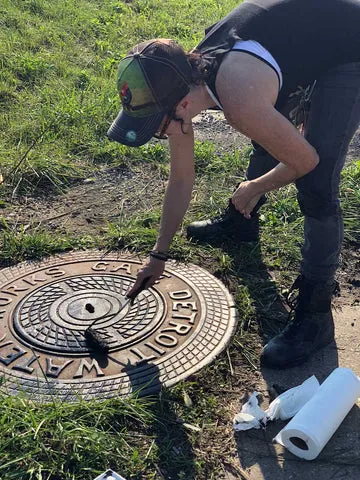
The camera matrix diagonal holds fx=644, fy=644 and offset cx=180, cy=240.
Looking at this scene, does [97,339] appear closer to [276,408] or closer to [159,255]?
[159,255]

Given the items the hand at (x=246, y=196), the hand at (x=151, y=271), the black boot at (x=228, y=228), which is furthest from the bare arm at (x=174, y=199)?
the black boot at (x=228, y=228)

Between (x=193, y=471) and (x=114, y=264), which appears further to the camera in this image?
(x=114, y=264)

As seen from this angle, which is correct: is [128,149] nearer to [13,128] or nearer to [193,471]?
[13,128]

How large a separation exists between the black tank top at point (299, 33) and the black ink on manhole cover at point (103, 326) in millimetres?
1159

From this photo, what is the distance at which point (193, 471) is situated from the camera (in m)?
2.31

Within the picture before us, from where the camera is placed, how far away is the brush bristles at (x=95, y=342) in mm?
2828

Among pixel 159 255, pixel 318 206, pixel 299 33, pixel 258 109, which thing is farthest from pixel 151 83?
pixel 318 206

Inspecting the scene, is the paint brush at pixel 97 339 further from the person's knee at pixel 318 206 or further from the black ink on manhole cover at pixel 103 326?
the person's knee at pixel 318 206

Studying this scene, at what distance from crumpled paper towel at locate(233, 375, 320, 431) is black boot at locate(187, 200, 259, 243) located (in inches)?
51.3

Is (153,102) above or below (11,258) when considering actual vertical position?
above

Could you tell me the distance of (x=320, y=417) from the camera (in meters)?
2.37

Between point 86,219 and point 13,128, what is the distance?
138 cm

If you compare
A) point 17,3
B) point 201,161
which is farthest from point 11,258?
point 17,3

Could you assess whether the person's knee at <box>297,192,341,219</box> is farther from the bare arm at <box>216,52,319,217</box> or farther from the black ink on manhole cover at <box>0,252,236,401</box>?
the black ink on manhole cover at <box>0,252,236,401</box>
